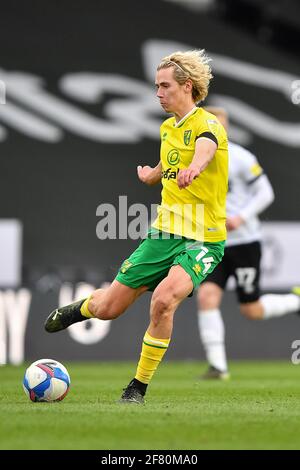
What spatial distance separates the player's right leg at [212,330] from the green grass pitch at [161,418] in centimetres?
89

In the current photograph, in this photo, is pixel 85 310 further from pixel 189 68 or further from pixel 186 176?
pixel 189 68

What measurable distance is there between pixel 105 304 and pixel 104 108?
11.1m

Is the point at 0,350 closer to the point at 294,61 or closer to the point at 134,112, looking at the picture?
the point at 134,112

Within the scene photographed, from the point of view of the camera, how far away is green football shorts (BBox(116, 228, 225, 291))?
7.37 meters

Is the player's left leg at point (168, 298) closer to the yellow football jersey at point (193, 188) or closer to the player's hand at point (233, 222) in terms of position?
the yellow football jersey at point (193, 188)

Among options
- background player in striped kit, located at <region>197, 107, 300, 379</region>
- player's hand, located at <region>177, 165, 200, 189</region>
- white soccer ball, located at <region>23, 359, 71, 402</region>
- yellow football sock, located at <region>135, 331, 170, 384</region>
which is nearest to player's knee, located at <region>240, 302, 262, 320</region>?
background player in striped kit, located at <region>197, 107, 300, 379</region>

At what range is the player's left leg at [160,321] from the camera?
7039 mm

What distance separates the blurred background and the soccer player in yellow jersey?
10.2m

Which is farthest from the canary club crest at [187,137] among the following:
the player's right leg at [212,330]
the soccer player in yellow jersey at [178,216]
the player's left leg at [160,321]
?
the player's right leg at [212,330]

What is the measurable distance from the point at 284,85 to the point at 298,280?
3313mm

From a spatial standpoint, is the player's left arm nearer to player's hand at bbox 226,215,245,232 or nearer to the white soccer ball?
the white soccer ball

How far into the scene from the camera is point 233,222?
11.1m

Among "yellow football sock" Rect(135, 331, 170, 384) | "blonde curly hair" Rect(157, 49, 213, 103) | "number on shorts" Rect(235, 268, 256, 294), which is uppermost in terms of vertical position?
"blonde curly hair" Rect(157, 49, 213, 103)
